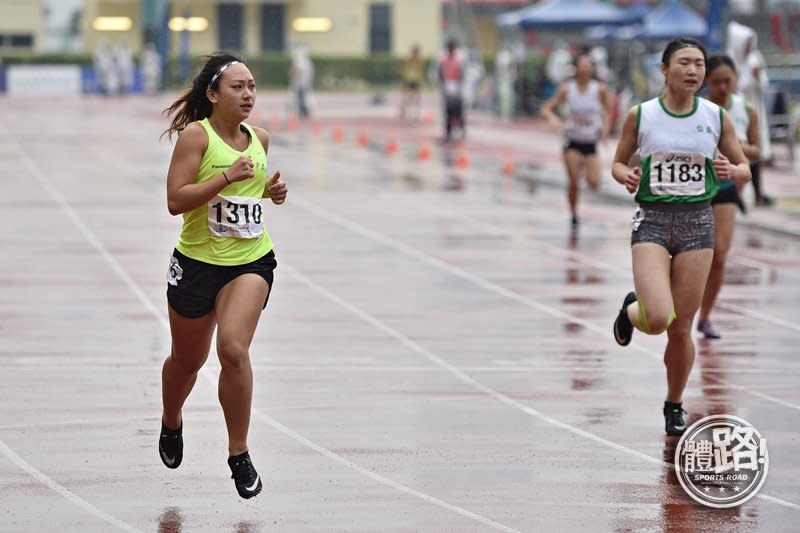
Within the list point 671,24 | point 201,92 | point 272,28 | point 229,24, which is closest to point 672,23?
point 671,24

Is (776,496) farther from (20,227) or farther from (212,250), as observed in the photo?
→ (20,227)

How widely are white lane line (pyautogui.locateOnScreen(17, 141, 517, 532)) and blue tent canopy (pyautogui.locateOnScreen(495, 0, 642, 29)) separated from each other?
1714 cm

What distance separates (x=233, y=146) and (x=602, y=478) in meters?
2.26

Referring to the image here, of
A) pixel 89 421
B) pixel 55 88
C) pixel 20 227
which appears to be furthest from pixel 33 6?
pixel 89 421

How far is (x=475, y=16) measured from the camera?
82.0 meters

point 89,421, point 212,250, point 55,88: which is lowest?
point 55,88

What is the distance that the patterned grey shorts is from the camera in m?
8.98

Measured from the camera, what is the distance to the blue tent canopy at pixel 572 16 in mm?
42125

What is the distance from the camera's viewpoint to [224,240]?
25.1 ft

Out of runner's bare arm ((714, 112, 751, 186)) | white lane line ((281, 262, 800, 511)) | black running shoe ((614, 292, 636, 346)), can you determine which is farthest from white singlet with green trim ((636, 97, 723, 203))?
white lane line ((281, 262, 800, 511))

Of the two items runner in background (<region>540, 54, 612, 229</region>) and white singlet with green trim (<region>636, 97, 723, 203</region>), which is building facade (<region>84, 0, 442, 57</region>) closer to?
runner in background (<region>540, 54, 612, 229</region>)

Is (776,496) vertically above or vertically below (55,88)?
above

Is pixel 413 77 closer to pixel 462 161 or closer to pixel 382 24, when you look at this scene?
pixel 462 161

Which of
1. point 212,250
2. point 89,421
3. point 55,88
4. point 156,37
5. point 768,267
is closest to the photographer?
point 212,250
